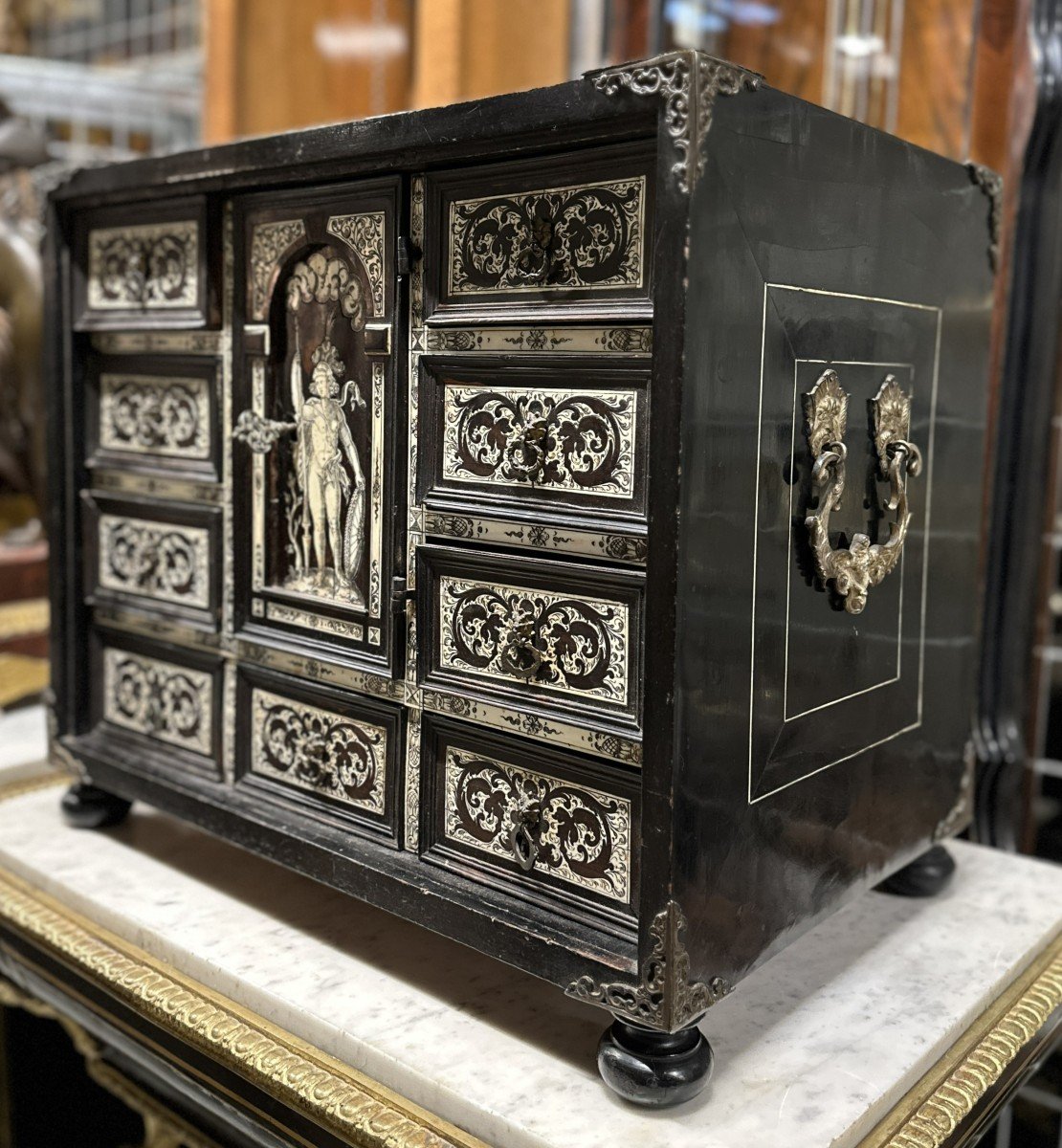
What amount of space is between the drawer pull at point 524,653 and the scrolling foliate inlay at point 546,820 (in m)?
0.11

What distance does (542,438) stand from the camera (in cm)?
133

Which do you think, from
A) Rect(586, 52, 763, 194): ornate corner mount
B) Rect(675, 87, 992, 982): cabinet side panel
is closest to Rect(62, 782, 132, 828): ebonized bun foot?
Rect(675, 87, 992, 982): cabinet side panel

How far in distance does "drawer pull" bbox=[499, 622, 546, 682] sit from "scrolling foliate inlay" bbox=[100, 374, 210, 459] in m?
0.59

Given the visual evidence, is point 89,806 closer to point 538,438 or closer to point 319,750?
point 319,750

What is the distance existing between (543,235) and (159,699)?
94 centimetres

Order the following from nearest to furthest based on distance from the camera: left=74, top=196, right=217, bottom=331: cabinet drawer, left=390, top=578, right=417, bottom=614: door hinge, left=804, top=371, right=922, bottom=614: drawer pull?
left=804, top=371, right=922, bottom=614: drawer pull < left=390, top=578, right=417, bottom=614: door hinge < left=74, top=196, right=217, bottom=331: cabinet drawer

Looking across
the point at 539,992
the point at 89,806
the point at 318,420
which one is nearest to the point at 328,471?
the point at 318,420

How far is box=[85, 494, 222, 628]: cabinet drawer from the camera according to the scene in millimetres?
1751

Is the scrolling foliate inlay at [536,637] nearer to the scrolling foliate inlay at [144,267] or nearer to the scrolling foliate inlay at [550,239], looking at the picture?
the scrolling foliate inlay at [550,239]

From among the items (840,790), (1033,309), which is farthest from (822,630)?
(1033,309)

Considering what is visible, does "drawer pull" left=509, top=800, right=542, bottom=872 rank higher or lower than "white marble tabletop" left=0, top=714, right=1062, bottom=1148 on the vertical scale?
higher

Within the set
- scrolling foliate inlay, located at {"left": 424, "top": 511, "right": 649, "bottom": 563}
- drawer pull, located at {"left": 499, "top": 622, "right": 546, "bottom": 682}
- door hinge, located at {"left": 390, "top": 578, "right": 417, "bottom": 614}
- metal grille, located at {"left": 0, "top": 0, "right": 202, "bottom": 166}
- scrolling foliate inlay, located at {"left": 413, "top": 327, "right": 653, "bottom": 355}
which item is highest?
metal grille, located at {"left": 0, "top": 0, "right": 202, "bottom": 166}

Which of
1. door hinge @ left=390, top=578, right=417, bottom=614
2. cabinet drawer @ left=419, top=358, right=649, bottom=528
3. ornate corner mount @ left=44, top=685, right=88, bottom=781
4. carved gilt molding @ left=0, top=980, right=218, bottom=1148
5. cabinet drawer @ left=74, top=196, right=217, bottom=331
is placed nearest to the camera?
cabinet drawer @ left=419, top=358, right=649, bottom=528

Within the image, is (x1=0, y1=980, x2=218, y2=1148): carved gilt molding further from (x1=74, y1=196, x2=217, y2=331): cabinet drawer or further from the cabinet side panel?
(x1=74, y1=196, x2=217, y2=331): cabinet drawer
